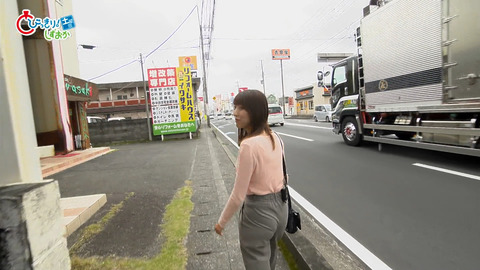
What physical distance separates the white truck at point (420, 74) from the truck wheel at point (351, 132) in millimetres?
63

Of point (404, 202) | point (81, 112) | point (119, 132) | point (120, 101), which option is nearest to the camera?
point (404, 202)

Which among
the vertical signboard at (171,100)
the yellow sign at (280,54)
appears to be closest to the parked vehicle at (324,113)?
the vertical signboard at (171,100)

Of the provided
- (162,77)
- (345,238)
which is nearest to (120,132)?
(162,77)

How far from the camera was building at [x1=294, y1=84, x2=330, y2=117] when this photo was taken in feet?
114

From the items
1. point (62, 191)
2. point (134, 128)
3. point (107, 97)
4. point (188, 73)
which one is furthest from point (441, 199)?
point (107, 97)

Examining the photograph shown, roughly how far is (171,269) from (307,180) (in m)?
3.61

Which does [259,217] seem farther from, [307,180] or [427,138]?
[427,138]

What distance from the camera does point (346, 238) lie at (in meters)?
2.93

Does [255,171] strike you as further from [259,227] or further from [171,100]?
[171,100]

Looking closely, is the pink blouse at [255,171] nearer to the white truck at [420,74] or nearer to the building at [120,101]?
the white truck at [420,74]

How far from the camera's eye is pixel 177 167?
6996 mm

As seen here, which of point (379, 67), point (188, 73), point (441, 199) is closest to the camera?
point (441, 199)

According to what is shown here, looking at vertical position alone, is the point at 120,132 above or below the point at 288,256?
above

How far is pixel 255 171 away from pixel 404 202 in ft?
10.8
